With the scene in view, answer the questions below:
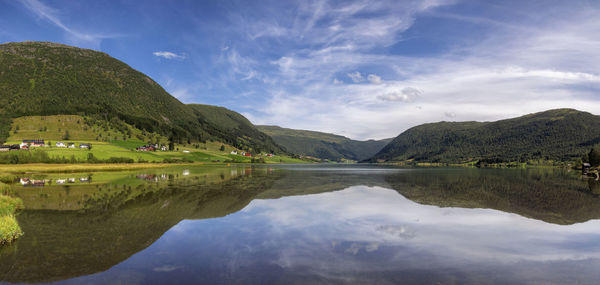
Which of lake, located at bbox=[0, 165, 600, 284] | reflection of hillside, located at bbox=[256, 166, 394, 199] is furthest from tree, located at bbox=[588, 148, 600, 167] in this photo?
lake, located at bbox=[0, 165, 600, 284]

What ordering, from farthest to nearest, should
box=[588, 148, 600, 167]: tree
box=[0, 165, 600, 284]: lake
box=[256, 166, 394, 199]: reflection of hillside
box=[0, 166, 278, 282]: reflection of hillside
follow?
box=[588, 148, 600, 167]: tree
box=[256, 166, 394, 199]: reflection of hillside
box=[0, 166, 278, 282]: reflection of hillside
box=[0, 165, 600, 284]: lake

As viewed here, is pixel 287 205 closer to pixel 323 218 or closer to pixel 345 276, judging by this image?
pixel 323 218

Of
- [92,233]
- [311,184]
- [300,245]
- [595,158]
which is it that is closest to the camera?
[300,245]

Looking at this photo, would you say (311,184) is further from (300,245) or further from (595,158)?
(595,158)

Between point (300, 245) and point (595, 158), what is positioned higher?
point (595, 158)

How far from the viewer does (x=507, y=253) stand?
43.5ft

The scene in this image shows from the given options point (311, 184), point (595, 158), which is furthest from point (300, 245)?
point (595, 158)

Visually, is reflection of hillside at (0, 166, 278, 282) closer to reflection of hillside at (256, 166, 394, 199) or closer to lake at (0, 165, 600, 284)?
lake at (0, 165, 600, 284)

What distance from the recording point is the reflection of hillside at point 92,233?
440 inches

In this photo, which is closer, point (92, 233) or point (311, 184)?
point (92, 233)

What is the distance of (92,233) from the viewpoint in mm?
16391

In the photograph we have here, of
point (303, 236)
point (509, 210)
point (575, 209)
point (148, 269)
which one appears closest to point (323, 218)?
point (303, 236)

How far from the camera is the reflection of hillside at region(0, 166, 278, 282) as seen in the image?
1118 cm

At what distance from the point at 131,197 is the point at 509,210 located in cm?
3718
